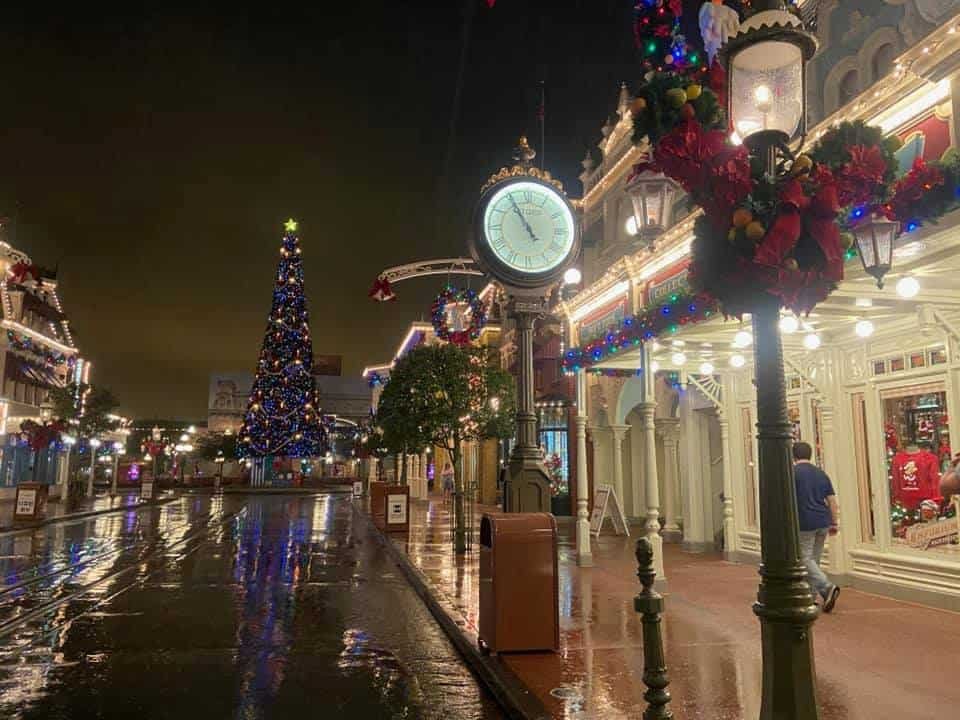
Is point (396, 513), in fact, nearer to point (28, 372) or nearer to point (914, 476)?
point (914, 476)

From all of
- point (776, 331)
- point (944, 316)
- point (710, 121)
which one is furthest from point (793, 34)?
point (944, 316)

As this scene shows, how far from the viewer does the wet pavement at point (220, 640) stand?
6.03m

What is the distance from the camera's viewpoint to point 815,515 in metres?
8.73

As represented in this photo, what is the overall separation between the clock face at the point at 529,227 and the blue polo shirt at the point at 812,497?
4026 millimetres

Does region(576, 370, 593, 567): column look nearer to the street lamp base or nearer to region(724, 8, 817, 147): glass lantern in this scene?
the street lamp base

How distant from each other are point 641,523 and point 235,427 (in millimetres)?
90155

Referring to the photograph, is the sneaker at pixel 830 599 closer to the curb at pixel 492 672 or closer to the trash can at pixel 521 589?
the trash can at pixel 521 589

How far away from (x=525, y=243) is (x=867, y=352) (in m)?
5.08

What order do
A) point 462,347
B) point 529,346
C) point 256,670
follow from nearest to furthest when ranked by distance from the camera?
point 256,670, point 529,346, point 462,347

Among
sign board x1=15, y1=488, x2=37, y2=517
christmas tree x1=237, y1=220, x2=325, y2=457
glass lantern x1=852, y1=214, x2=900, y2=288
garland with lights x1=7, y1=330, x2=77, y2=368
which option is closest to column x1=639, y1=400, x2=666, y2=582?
glass lantern x1=852, y1=214, x2=900, y2=288

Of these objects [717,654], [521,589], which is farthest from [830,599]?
[521,589]

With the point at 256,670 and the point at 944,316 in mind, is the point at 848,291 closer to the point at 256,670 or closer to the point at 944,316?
the point at 944,316

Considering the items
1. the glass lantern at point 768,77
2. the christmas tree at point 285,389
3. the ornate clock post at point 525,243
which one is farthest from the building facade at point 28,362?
the glass lantern at point 768,77

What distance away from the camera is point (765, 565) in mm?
3727
